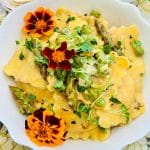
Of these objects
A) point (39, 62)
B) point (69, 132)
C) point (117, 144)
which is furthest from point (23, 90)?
point (117, 144)

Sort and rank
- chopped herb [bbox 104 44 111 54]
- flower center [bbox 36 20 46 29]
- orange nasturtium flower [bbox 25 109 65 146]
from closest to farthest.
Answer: orange nasturtium flower [bbox 25 109 65 146] < chopped herb [bbox 104 44 111 54] < flower center [bbox 36 20 46 29]

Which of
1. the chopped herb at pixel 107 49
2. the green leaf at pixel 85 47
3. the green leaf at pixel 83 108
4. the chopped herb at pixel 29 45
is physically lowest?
the green leaf at pixel 83 108

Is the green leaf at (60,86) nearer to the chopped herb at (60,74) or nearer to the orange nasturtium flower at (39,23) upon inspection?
the chopped herb at (60,74)

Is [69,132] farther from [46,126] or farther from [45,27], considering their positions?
[45,27]

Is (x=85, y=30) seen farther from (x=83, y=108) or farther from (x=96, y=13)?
(x=83, y=108)

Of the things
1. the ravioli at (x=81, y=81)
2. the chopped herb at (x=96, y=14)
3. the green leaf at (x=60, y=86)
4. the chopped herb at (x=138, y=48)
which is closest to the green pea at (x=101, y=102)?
the ravioli at (x=81, y=81)

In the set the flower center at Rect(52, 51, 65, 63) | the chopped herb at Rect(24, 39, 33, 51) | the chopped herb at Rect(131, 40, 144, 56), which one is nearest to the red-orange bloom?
the flower center at Rect(52, 51, 65, 63)

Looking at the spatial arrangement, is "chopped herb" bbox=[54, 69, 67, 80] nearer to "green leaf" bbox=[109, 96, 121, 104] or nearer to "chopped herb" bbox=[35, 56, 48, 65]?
"chopped herb" bbox=[35, 56, 48, 65]
